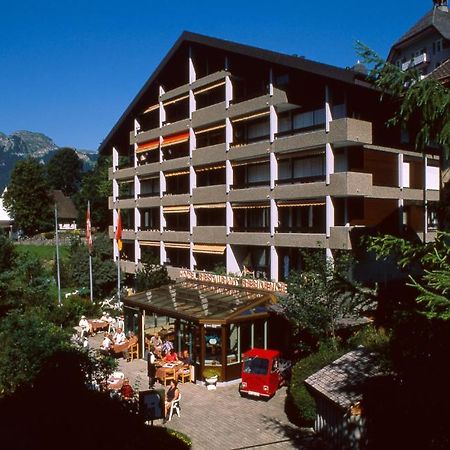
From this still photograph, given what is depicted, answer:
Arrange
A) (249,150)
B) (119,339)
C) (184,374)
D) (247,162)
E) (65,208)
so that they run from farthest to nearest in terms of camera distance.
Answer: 1. (65,208)
2. (247,162)
3. (249,150)
4. (119,339)
5. (184,374)

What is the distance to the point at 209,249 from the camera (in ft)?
114

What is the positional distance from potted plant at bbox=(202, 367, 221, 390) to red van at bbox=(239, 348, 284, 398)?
1.51 metres

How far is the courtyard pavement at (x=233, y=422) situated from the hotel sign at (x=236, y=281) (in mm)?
6536

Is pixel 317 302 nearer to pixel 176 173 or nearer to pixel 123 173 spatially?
pixel 176 173

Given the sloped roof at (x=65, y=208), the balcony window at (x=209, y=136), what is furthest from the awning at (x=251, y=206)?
the sloped roof at (x=65, y=208)

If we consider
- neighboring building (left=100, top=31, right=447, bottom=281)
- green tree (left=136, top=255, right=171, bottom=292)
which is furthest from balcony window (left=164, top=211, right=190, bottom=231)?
green tree (left=136, top=255, right=171, bottom=292)

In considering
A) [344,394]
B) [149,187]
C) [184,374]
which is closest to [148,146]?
[149,187]

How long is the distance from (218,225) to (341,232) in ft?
39.5

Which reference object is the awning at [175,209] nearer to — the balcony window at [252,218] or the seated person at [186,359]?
the balcony window at [252,218]

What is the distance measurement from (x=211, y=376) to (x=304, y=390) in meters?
5.98

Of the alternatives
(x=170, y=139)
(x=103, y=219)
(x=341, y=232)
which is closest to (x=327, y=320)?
(x=341, y=232)

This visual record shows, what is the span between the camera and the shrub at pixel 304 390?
1717cm

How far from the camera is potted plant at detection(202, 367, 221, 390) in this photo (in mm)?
21938

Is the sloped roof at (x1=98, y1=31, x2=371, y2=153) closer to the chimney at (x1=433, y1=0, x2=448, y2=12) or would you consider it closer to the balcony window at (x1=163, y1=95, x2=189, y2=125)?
the balcony window at (x1=163, y1=95, x2=189, y2=125)
